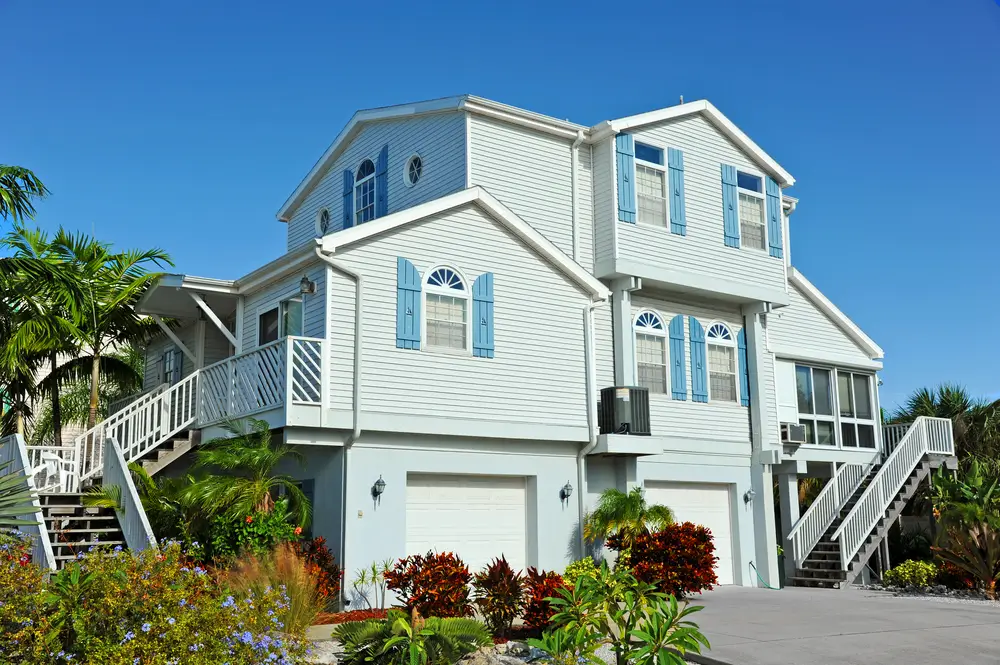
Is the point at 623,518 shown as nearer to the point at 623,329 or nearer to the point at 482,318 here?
the point at 623,329

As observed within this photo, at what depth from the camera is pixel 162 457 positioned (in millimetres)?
17578

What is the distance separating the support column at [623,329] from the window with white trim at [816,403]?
6.61 meters

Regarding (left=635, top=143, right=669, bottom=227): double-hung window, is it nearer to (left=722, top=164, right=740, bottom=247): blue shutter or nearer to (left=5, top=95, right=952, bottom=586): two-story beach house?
(left=5, top=95, right=952, bottom=586): two-story beach house

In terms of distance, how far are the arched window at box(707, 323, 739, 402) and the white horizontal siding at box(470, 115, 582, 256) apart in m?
4.22

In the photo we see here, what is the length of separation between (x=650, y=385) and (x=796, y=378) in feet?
19.4

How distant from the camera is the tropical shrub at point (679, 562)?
16.0 metres

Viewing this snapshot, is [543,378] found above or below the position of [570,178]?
below

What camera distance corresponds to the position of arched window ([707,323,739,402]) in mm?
22047

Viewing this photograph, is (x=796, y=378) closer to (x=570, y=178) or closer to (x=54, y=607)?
(x=570, y=178)

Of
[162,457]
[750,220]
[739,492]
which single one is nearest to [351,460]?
[162,457]

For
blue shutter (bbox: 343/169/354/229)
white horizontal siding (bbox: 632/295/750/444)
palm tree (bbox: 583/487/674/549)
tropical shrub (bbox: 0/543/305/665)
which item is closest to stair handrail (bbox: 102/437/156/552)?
tropical shrub (bbox: 0/543/305/665)

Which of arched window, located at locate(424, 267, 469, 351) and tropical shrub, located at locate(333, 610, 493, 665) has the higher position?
arched window, located at locate(424, 267, 469, 351)

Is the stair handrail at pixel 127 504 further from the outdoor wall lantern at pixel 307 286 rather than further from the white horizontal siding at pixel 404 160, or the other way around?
the white horizontal siding at pixel 404 160

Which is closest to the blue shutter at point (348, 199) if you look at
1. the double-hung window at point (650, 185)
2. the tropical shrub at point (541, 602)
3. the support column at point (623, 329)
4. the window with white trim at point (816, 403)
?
Result: the support column at point (623, 329)
